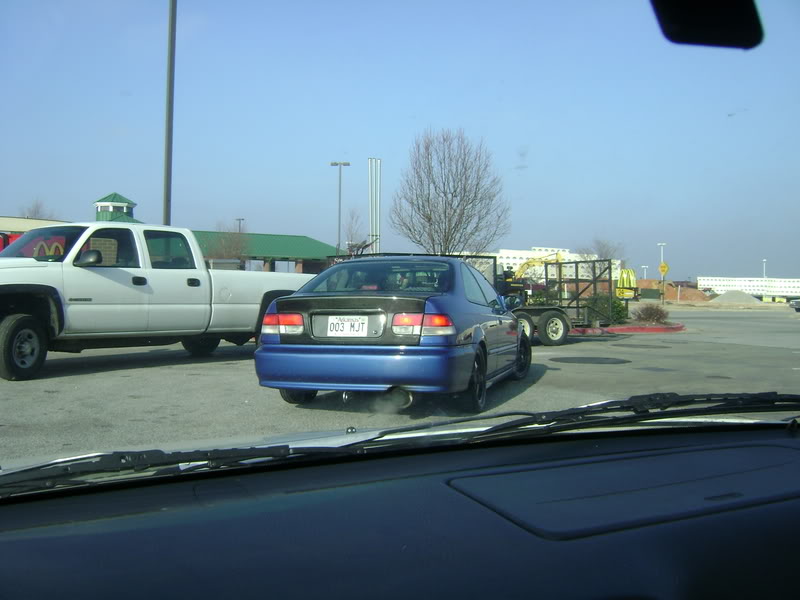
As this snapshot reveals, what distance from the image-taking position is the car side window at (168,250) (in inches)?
381

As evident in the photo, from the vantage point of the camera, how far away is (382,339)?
232 inches

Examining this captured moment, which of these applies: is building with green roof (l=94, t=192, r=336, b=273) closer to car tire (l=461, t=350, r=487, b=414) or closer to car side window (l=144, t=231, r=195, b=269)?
car side window (l=144, t=231, r=195, b=269)

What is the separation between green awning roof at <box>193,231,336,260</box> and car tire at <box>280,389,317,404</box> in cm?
4156

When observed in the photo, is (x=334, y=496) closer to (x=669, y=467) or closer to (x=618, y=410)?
(x=669, y=467)

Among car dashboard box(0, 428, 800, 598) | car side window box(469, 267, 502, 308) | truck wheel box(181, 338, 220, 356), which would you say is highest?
car side window box(469, 267, 502, 308)

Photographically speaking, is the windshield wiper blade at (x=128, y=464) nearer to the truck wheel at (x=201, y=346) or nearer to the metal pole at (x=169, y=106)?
the truck wheel at (x=201, y=346)

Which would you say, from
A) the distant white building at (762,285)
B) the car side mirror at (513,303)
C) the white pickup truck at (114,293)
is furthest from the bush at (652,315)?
the distant white building at (762,285)

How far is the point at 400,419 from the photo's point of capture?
241 inches

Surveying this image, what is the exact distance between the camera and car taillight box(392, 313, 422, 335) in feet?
19.2

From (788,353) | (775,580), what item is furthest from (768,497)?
(788,353)

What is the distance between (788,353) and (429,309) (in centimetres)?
1024

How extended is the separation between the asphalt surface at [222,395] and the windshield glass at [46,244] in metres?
1.44

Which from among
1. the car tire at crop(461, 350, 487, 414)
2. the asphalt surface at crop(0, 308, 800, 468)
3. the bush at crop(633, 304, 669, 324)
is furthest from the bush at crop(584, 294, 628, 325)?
the car tire at crop(461, 350, 487, 414)

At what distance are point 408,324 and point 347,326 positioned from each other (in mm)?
520
